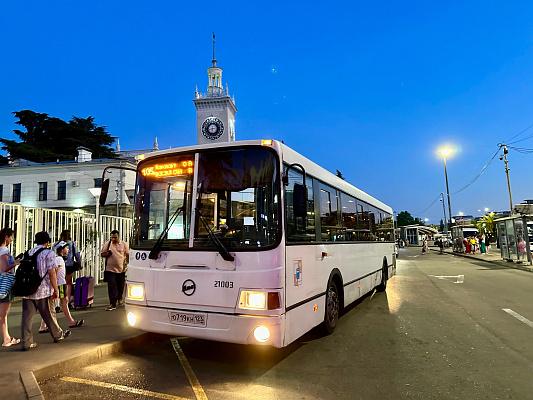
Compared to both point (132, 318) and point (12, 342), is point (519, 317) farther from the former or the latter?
point (12, 342)

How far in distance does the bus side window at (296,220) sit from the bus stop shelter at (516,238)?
65.0 ft

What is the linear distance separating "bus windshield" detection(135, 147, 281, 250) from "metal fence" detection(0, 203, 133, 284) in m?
6.61

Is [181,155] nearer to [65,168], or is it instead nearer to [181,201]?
[181,201]

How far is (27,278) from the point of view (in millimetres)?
5719

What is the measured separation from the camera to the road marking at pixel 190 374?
4422mm

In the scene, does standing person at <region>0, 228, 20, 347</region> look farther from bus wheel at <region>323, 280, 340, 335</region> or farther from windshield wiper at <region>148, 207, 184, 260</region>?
bus wheel at <region>323, 280, 340, 335</region>

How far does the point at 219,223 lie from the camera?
17.5 feet

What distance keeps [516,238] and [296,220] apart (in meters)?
22.9

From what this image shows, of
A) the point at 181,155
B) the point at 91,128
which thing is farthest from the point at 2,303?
the point at 91,128

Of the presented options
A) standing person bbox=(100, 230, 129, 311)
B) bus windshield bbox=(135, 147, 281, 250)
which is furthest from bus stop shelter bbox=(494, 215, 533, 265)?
bus windshield bbox=(135, 147, 281, 250)

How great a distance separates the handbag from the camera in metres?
5.75

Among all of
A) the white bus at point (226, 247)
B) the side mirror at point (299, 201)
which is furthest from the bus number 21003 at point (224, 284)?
the side mirror at point (299, 201)

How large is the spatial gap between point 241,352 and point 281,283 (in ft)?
5.88

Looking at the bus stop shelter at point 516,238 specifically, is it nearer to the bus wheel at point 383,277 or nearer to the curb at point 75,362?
the bus wheel at point 383,277
